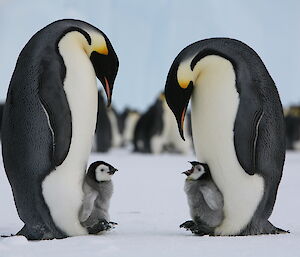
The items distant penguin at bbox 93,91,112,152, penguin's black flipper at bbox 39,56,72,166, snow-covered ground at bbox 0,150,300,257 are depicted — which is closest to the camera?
snow-covered ground at bbox 0,150,300,257

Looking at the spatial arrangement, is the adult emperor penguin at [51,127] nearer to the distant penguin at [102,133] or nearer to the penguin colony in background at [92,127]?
the penguin colony in background at [92,127]

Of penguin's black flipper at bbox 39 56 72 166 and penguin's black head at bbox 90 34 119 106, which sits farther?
penguin's black head at bbox 90 34 119 106

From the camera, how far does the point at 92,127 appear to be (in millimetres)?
3418

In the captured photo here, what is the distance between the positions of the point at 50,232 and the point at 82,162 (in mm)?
377

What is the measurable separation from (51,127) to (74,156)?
0.19 meters

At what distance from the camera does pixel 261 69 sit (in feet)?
11.3

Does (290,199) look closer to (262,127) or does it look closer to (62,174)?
(262,127)

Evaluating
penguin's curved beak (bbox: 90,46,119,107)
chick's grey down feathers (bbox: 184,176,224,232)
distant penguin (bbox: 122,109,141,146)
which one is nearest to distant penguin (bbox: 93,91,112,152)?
distant penguin (bbox: 122,109,141,146)

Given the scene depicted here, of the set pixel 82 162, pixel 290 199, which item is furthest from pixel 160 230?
pixel 290 199

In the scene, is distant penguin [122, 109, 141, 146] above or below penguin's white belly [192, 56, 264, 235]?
below

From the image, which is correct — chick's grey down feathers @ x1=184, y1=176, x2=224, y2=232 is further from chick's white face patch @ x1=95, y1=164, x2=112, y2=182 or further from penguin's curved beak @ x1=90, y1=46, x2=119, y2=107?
penguin's curved beak @ x1=90, y1=46, x2=119, y2=107

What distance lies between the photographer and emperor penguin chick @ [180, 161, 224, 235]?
339cm

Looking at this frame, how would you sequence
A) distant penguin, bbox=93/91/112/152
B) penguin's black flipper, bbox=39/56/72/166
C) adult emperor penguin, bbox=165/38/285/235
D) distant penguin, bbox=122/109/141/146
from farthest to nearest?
distant penguin, bbox=122/109/141/146 < distant penguin, bbox=93/91/112/152 < adult emperor penguin, bbox=165/38/285/235 < penguin's black flipper, bbox=39/56/72/166

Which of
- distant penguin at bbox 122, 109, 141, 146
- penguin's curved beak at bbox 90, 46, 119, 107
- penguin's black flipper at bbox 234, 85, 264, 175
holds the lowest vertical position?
distant penguin at bbox 122, 109, 141, 146
